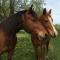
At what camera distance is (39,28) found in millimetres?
6090

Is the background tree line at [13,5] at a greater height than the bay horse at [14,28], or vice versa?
the bay horse at [14,28]

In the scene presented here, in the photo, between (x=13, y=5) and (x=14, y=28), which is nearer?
(x=14, y=28)

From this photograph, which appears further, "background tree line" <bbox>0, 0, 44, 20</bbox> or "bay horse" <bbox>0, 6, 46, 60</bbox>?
"background tree line" <bbox>0, 0, 44, 20</bbox>

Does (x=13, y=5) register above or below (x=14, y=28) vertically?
below

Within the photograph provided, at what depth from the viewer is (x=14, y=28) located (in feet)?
20.2

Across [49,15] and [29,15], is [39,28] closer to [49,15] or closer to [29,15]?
[29,15]

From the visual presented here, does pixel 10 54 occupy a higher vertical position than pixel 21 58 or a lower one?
higher

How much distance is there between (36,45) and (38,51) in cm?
35

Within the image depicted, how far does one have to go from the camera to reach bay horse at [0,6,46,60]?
600cm

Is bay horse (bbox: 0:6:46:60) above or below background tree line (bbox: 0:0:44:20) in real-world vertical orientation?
above

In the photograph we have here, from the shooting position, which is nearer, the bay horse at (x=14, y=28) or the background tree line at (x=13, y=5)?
the bay horse at (x=14, y=28)

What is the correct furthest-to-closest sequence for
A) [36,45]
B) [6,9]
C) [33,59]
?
[6,9], [33,59], [36,45]

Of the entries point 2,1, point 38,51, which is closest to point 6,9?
point 2,1

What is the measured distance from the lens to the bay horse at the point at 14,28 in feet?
19.7
